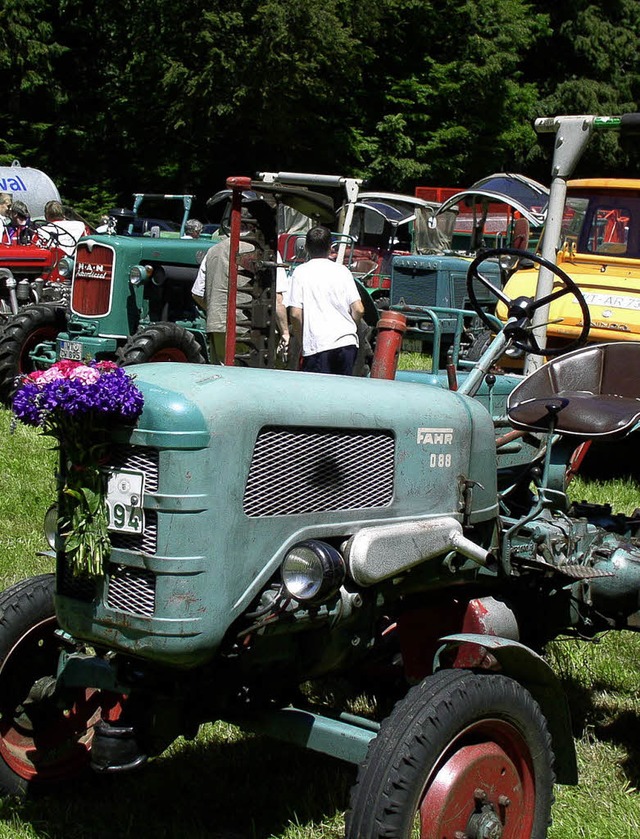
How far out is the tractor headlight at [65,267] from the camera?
10.9m

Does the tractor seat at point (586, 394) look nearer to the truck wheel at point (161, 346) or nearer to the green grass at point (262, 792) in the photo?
the green grass at point (262, 792)

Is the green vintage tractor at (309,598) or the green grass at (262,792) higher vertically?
the green vintage tractor at (309,598)

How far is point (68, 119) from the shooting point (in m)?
29.5

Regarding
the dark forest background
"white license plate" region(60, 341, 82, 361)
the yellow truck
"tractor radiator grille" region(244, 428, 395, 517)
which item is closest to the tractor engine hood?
"tractor radiator grille" region(244, 428, 395, 517)

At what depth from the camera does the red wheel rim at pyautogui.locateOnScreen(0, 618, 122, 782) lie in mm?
3342

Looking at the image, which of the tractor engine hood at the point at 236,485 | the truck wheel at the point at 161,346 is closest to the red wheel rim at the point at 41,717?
the tractor engine hood at the point at 236,485

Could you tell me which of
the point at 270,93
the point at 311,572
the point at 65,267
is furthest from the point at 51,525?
the point at 270,93

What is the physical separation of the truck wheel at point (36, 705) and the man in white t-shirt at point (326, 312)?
4.11 m

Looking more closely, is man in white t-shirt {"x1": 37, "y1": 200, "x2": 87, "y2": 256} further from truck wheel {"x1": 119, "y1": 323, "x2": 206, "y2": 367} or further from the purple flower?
the purple flower

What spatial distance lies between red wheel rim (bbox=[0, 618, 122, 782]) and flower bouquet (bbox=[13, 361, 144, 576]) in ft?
2.59

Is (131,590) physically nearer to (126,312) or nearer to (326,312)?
(326,312)

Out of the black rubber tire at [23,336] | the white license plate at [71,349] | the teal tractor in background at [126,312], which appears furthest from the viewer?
the black rubber tire at [23,336]

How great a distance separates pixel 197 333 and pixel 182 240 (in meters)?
1.06

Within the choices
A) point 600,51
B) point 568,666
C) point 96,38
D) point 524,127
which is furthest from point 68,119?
point 568,666
